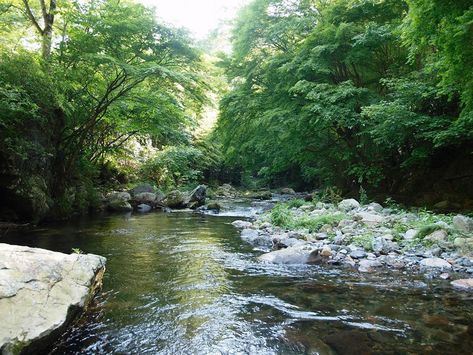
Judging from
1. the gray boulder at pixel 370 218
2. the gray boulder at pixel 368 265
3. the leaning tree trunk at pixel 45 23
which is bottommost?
the gray boulder at pixel 368 265

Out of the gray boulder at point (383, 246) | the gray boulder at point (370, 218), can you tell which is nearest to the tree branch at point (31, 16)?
the gray boulder at point (370, 218)

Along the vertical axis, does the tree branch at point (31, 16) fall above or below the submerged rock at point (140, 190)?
above

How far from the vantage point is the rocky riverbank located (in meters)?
5.44

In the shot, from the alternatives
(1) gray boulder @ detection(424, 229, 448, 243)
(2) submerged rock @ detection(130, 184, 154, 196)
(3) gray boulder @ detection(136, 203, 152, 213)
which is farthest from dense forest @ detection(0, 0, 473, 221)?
(2) submerged rock @ detection(130, 184, 154, 196)

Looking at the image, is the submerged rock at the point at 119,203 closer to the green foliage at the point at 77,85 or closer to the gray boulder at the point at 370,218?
the green foliage at the point at 77,85

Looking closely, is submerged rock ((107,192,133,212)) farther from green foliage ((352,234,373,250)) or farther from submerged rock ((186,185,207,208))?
green foliage ((352,234,373,250))

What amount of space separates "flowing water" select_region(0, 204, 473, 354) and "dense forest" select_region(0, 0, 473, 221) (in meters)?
3.69

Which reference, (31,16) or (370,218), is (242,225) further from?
(31,16)

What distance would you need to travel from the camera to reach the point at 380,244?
636cm

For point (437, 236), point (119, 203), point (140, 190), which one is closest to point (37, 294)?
point (437, 236)

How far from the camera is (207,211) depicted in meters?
15.3

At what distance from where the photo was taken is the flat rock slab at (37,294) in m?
2.58

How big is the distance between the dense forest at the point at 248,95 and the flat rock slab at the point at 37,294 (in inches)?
241

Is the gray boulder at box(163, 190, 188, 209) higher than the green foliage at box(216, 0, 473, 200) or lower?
lower
